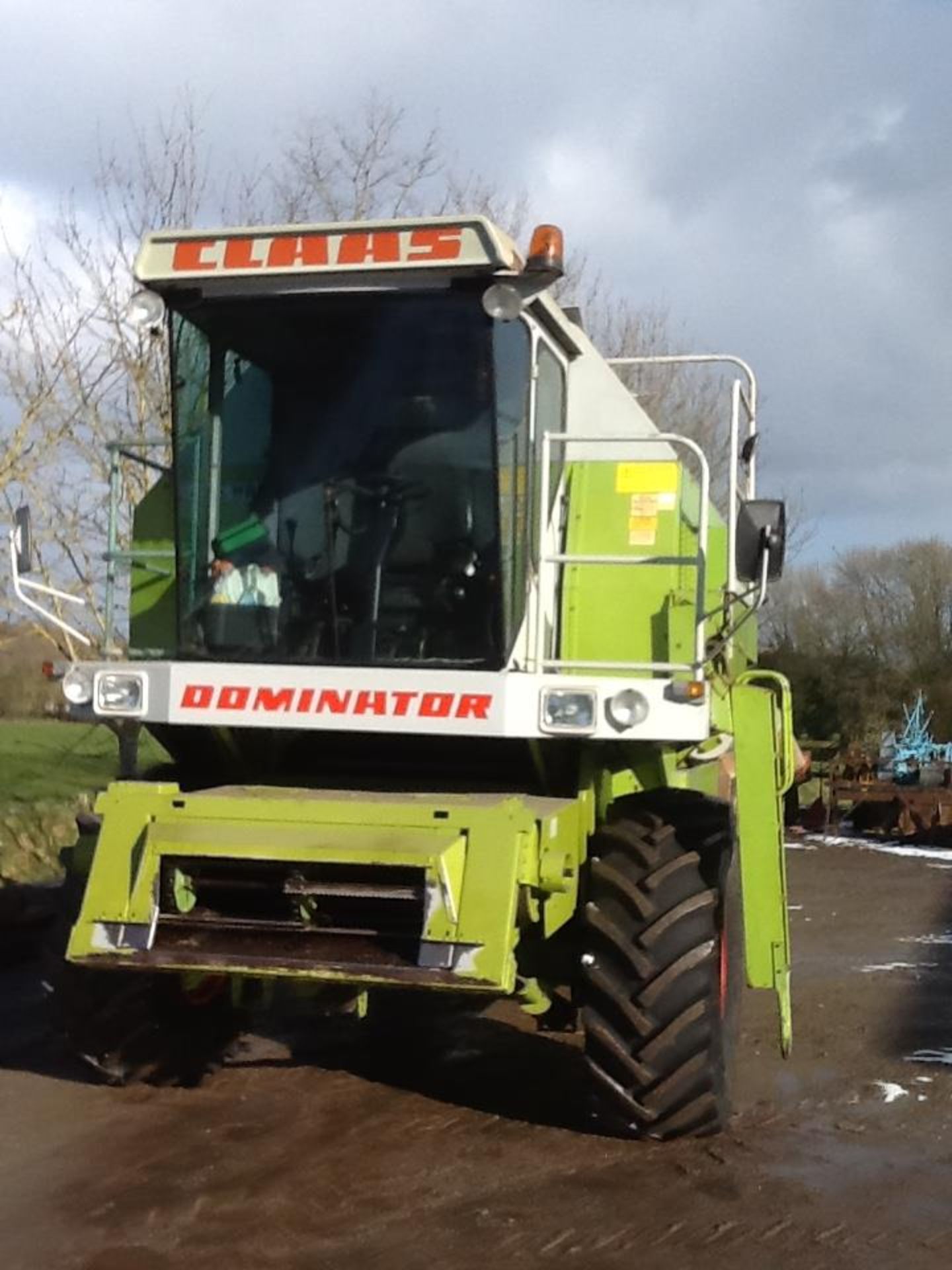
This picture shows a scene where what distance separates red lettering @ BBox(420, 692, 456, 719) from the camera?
5.51 metres

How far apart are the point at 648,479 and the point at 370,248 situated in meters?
1.55

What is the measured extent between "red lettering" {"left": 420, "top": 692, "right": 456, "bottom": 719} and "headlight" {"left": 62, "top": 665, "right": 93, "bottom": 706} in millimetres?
1353

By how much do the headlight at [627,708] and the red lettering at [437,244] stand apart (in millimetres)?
1641

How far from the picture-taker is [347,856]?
17.0 ft

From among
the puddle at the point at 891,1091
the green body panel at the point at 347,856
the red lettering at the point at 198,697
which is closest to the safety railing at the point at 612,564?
the green body panel at the point at 347,856

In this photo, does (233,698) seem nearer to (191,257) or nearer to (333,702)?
(333,702)

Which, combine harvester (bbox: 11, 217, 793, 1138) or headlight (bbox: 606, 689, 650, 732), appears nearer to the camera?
combine harvester (bbox: 11, 217, 793, 1138)

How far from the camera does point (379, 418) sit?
574 cm

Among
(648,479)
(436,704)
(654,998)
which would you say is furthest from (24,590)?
(654,998)

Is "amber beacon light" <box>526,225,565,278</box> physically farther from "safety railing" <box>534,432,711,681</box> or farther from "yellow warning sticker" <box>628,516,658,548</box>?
"yellow warning sticker" <box>628,516,658,548</box>

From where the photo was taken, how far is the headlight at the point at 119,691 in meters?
5.81

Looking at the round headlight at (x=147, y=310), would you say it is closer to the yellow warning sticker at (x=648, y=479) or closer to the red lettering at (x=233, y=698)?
the red lettering at (x=233, y=698)

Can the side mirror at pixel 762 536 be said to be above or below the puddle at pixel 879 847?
above

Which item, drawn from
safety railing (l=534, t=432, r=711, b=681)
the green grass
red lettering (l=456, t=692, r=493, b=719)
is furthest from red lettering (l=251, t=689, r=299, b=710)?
the green grass
